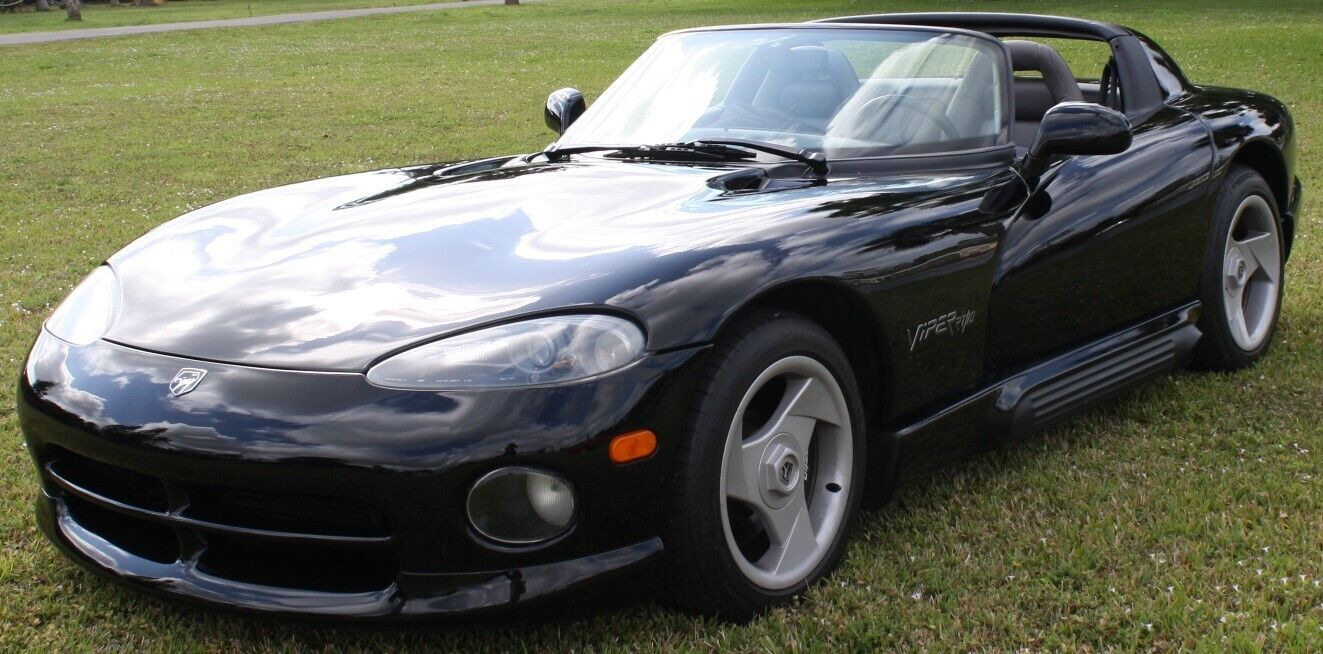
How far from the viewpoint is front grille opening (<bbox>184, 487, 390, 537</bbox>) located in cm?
231

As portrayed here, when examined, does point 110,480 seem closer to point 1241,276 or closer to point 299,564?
point 299,564

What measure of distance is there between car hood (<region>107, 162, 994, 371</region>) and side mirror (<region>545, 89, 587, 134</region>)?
3.49 feet

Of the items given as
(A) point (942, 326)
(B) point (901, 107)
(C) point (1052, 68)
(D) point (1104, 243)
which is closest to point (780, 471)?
(A) point (942, 326)

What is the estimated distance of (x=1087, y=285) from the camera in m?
3.60

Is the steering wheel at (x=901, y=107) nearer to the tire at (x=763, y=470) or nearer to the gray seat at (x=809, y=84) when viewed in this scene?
the gray seat at (x=809, y=84)

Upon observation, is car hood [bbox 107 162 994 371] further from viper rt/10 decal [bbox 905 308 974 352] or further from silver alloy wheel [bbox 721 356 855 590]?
viper rt/10 decal [bbox 905 308 974 352]

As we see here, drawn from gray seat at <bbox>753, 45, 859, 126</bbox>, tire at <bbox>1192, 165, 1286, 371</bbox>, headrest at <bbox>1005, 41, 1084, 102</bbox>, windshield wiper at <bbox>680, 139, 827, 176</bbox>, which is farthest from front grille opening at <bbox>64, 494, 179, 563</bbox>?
tire at <bbox>1192, 165, 1286, 371</bbox>

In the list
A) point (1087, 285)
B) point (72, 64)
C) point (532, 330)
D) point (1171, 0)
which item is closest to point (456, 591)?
point (532, 330)

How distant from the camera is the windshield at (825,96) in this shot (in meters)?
3.53

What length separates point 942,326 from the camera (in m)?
3.09

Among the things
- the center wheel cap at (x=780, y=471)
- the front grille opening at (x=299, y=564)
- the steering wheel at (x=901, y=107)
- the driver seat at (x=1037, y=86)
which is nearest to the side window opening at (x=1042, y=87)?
the driver seat at (x=1037, y=86)

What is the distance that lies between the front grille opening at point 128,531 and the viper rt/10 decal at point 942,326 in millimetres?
1694

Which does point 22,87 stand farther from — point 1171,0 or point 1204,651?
point 1171,0

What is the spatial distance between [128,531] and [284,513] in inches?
19.1
